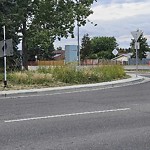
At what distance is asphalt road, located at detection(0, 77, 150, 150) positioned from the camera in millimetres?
7262

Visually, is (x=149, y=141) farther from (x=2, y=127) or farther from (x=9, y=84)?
(x=9, y=84)

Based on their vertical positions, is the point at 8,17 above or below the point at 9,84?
above

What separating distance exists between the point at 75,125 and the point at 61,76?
44.1 feet

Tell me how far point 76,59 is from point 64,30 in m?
14.3

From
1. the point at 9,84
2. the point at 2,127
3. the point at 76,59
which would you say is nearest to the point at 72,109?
the point at 2,127

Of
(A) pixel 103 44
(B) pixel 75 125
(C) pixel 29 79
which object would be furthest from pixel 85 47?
(B) pixel 75 125

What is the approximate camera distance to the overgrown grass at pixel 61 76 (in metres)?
20.8

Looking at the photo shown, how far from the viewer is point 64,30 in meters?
42.6

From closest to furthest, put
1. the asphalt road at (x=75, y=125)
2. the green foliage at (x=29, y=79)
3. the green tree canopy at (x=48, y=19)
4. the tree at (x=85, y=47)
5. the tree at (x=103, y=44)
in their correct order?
1. the asphalt road at (x=75, y=125)
2. the green foliage at (x=29, y=79)
3. the green tree canopy at (x=48, y=19)
4. the tree at (x=85, y=47)
5. the tree at (x=103, y=44)

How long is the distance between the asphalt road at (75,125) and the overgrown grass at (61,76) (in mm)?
7150

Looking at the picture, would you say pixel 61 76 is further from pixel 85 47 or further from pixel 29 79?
pixel 85 47

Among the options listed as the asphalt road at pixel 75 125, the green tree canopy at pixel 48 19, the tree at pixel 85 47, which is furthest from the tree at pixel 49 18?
the tree at pixel 85 47

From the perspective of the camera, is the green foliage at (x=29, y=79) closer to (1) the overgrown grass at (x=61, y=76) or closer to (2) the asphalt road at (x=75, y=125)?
(1) the overgrown grass at (x=61, y=76)

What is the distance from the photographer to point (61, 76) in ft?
73.8
